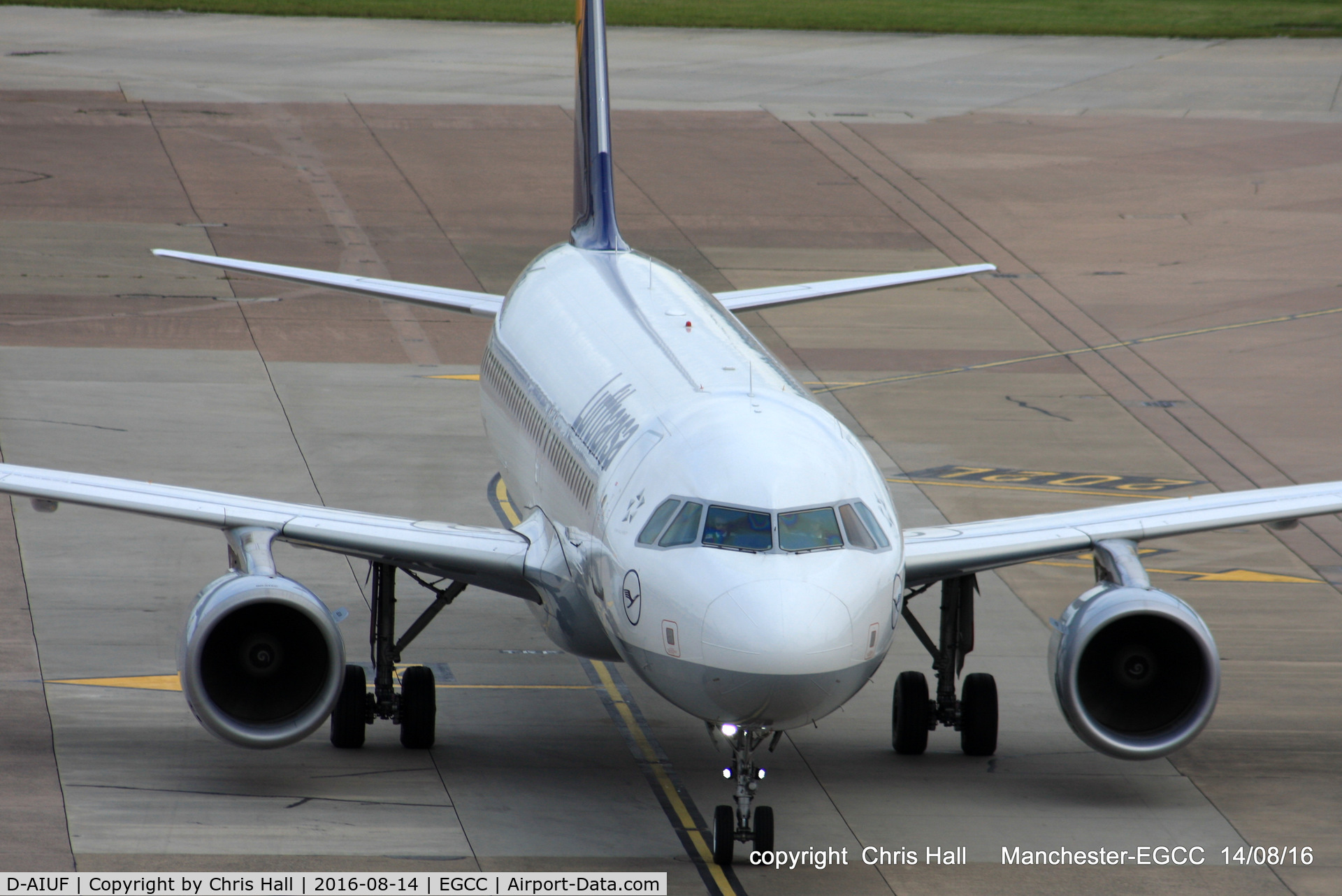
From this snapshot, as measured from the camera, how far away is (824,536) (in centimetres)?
1567

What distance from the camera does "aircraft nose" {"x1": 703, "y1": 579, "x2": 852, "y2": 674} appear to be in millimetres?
14766

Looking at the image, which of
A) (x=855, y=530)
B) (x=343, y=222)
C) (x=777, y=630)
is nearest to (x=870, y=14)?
(x=343, y=222)

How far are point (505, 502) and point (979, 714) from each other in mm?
10234

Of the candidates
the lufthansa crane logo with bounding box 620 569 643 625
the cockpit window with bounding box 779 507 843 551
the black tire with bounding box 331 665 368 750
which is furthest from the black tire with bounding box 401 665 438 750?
the cockpit window with bounding box 779 507 843 551

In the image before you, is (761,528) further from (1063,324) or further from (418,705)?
(1063,324)

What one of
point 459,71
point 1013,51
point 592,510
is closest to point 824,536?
point 592,510

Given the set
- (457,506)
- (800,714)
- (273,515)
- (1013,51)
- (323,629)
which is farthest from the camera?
(1013,51)

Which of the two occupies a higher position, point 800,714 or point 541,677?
point 800,714

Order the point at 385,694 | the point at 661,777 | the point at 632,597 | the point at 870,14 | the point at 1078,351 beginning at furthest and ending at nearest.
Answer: the point at 870,14, the point at 1078,351, the point at 385,694, the point at 661,777, the point at 632,597

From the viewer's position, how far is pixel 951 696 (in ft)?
64.2

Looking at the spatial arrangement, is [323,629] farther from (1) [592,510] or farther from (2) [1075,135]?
(2) [1075,135]

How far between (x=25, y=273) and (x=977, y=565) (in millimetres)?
26563

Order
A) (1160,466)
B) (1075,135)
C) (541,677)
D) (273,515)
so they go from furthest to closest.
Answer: (1075,135)
(1160,466)
(541,677)
(273,515)

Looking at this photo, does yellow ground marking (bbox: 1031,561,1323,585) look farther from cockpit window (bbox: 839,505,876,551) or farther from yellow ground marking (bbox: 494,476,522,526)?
cockpit window (bbox: 839,505,876,551)
